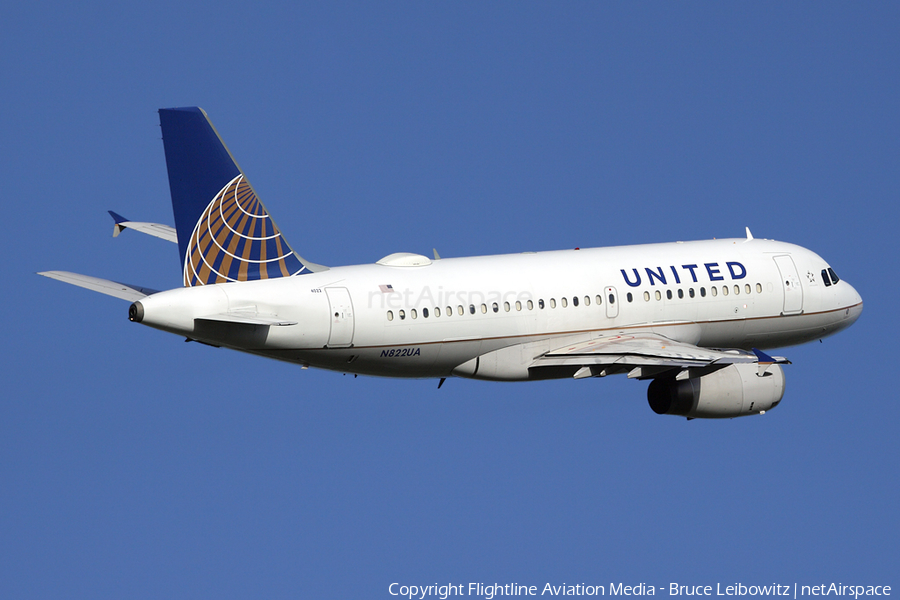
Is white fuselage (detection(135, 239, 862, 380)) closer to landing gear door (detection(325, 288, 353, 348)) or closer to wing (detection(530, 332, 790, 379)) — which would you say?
landing gear door (detection(325, 288, 353, 348))

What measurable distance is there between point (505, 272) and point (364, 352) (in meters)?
4.94

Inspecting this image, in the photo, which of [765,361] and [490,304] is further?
[490,304]

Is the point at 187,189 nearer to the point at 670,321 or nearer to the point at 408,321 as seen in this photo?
the point at 408,321

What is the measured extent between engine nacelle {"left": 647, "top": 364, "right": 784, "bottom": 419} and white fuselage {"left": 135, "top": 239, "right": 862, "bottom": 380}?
218 centimetres

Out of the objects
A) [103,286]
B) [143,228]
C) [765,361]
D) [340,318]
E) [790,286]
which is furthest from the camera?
[790,286]

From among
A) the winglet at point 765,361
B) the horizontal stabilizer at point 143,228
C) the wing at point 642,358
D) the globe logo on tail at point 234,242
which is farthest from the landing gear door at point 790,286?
the horizontal stabilizer at point 143,228

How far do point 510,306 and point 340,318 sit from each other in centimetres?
513

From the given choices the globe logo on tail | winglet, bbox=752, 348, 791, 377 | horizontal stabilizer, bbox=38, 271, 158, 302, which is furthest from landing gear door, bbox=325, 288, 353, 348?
winglet, bbox=752, 348, 791, 377

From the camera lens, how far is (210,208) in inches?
1432

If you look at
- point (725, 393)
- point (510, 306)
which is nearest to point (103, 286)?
point (510, 306)

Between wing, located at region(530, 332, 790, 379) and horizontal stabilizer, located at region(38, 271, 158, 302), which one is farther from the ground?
horizontal stabilizer, located at region(38, 271, 158, 302)

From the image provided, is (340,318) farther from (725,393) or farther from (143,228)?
(725,393)

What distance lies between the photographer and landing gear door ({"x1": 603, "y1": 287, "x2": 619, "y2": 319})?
41.9 meters

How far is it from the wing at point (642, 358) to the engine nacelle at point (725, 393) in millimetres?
331
